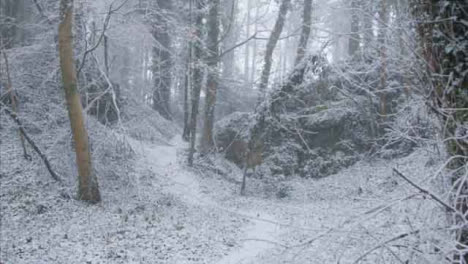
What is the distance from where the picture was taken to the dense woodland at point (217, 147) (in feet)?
14.5

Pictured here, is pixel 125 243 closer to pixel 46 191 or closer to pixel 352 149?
pixel 46 191

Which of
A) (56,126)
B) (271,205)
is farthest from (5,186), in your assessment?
(271,205)

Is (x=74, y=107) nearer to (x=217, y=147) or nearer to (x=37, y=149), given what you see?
(x=37, y=149)

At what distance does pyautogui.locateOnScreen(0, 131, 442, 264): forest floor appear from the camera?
323 inches

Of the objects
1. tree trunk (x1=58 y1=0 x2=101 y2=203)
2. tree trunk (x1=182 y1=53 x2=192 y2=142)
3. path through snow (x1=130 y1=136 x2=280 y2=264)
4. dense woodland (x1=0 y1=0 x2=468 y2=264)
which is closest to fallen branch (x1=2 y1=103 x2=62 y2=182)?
dense woodland (x1=0 y1=0 x2=468 y2=264)

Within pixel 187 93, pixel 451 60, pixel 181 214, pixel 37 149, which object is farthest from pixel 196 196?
pixel 451 60

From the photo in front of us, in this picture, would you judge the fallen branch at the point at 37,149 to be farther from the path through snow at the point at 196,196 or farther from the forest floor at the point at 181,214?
the path through snow at the point at 196,196

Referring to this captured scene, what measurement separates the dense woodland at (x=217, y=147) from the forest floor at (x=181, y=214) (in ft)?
0.18

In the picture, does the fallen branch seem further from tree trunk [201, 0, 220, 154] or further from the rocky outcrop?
tree trunk [201, 0, 220, 154]

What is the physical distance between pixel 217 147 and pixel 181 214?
673 centimetres

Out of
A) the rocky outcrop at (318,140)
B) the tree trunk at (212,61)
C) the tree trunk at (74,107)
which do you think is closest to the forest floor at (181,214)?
the tree trunk at (74,107)

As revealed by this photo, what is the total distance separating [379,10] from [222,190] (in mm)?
8275

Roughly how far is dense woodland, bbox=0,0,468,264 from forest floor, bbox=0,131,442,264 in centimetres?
6

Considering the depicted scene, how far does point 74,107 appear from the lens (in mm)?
10469
